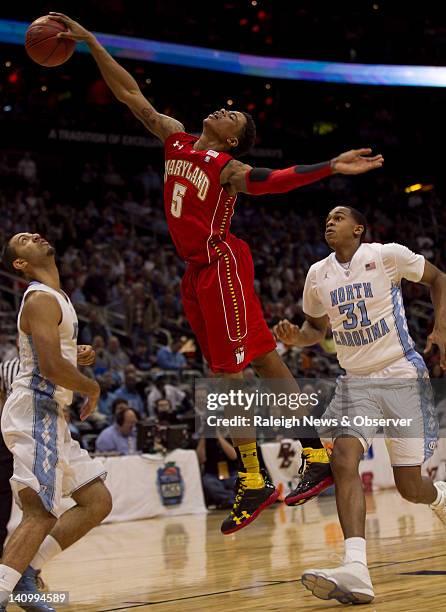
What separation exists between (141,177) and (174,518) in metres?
14.1

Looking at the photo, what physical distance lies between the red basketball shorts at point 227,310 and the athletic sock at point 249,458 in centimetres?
53

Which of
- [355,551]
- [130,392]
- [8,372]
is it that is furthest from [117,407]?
[355,551]

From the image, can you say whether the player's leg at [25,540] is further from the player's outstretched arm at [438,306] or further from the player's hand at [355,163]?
the player's outstretched arm at [438,306]

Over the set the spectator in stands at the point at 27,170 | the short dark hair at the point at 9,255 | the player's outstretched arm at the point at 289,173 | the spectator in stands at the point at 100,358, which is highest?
the spectator in stands at the point at 27,170

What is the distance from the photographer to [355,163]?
4.55 meters

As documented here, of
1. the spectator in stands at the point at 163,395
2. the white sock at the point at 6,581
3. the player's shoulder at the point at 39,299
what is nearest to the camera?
the white sock at the point at 6,581

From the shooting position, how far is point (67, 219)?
2031cm

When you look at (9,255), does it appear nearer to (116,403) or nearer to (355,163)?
(355,163)

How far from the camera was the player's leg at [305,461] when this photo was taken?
5.86 m

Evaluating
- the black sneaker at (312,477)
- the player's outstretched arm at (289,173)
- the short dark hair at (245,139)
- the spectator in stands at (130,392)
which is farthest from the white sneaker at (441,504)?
the spectator in stands at (130,392)

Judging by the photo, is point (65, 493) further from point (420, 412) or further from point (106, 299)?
point (106, 299)

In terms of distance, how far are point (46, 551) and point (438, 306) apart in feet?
9.44

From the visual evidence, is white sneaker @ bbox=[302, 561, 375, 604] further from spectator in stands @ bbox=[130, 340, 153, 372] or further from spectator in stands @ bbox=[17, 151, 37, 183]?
spectator in stands @ bbox=[17, 151, 37, 183]

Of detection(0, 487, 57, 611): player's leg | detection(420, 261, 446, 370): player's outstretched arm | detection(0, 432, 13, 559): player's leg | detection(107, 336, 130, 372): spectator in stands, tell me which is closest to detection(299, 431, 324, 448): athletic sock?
detection(420, 261, 446, 370): player's outstretched arm
